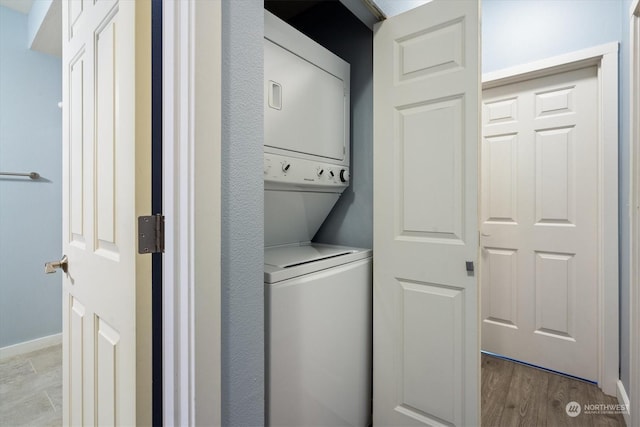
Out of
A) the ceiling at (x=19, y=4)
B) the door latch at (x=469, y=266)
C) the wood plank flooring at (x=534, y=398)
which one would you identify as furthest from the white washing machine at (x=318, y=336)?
the ceiling at (x=19, y=4)

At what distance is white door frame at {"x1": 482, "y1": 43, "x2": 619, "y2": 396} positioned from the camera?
1831mm

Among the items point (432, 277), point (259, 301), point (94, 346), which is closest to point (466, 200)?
point (432, 277)

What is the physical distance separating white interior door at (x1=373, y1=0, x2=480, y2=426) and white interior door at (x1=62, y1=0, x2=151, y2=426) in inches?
42.6

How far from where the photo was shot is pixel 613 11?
1.87m

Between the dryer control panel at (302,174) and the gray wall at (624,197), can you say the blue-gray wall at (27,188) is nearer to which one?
the dryer control panel at (302,174)

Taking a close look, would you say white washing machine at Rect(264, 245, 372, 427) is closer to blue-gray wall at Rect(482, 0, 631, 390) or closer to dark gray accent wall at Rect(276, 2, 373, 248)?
dark gray accent wall at Rect(276, 2, 373, 248)

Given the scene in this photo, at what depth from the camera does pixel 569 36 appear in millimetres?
2016

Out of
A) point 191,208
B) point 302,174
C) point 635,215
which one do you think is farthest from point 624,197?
point 191,208

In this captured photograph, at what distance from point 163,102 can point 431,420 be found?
1629mm

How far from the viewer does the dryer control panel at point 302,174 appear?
51.9 inches

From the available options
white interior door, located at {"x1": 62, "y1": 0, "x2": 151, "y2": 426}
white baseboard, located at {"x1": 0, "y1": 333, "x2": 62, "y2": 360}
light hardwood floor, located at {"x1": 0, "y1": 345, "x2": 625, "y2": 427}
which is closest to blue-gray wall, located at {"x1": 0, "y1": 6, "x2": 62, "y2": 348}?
white baseboard, located at {"x1": 0, "y1": 333, "x2": 62, "y2": 360}

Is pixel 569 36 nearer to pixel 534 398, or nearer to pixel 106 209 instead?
pixel 534 398

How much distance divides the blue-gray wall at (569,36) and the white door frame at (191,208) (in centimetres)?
209

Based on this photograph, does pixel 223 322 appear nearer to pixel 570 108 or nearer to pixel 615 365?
pixel 615 365
